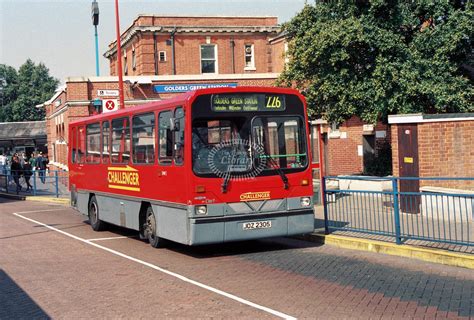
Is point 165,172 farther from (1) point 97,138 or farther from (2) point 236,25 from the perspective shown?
(2) point 236,25

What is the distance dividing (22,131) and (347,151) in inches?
2209

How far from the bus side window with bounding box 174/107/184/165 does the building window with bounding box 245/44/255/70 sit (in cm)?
3376

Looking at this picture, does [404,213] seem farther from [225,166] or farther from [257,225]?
[225,166]

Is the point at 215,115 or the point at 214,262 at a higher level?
the point at 215,115

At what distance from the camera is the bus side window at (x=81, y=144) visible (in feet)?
56.1

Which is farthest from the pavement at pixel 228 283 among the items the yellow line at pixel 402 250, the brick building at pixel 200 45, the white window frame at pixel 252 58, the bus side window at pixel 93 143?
the white window frame at pixel 252 58

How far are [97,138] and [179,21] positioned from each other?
2822 cm

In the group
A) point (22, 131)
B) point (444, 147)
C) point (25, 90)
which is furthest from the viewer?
point (25, 90)

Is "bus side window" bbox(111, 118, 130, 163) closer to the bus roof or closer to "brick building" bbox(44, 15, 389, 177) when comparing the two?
the bus roof

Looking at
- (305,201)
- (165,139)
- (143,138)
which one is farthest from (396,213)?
(143,138)

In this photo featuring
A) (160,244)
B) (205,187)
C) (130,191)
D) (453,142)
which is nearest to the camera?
(205,187)

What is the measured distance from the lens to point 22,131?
245ft

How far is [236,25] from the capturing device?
144 feet

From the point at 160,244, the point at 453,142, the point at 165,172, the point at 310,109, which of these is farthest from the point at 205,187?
the point at 310,109
